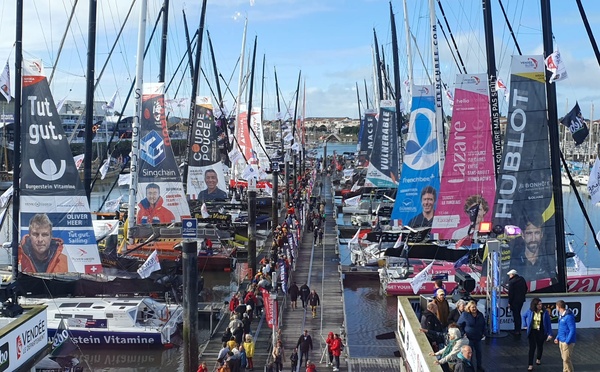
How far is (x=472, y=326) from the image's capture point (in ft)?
33.7

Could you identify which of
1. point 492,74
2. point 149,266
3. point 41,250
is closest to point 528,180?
point 492,74

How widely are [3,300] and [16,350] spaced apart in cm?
137

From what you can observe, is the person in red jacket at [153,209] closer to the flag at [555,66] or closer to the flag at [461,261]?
the flag at [461,261]

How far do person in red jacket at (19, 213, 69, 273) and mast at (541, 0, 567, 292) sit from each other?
11.5 m

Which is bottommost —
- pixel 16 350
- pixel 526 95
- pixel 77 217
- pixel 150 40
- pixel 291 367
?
pixel 291 367

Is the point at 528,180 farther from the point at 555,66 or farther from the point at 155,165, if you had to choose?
the point at 155,165

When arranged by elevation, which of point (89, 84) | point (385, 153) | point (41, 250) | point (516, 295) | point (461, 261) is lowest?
point (461, 261)

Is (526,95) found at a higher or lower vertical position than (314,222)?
higher

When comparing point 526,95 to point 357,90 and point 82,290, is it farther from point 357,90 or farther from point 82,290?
point 357,90

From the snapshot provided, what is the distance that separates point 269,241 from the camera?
39.0m

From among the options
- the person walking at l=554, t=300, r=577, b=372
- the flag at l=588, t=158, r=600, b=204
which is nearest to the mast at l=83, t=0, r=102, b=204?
the flag at l=588, t=158, r=600, b=204

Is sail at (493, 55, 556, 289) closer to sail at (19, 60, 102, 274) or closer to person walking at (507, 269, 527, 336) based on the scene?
person walking at (507, 269, 527, 336)

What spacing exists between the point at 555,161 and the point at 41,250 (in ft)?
39.8

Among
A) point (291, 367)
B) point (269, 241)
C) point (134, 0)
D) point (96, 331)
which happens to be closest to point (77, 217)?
point (96, 331)
